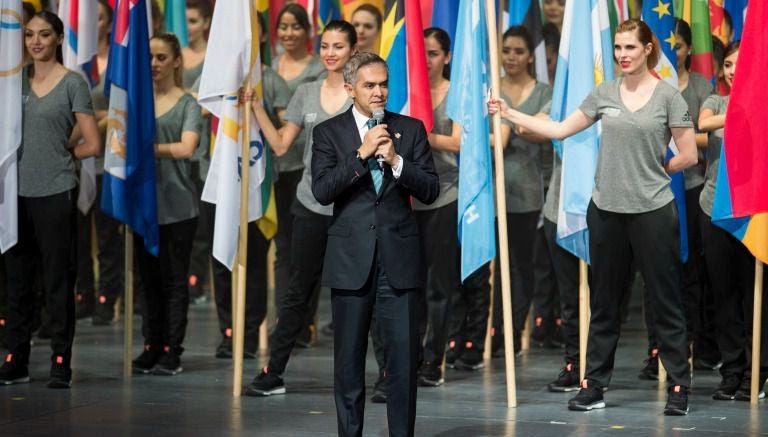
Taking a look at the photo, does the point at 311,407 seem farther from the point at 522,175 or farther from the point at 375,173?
the point at 522,175

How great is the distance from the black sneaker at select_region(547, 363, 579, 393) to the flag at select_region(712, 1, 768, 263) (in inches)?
45.8

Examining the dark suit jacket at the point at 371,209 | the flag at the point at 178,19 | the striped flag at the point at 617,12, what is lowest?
the dark suit jacket at the point at 371,209

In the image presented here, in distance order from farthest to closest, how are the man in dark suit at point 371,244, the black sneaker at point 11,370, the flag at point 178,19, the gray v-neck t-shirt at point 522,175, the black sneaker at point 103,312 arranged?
the black sneaker at point 103,312 → the flag at point 178,19 → the gray v-neck t-shirt at point 522,175 → the black sneaker at point 11,370 → the man in dark suit at point 371,244

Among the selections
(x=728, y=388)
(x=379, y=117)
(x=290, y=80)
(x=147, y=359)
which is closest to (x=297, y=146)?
(x=290, y=80)

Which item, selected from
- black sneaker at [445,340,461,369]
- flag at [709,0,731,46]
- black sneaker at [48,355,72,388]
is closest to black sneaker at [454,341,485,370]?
black sneaker at [445,340,461,369]

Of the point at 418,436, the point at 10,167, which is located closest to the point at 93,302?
the point at 10,167

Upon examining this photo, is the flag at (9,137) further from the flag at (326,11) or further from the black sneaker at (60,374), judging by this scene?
the flag at (326,11)

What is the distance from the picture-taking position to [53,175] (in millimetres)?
7918

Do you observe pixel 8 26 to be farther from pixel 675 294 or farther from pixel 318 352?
pixel 675 294

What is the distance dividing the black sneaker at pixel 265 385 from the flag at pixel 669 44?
2.38 metres

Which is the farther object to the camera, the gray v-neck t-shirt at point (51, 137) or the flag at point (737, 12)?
the flag at point (737, 12)

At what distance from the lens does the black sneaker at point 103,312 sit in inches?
424

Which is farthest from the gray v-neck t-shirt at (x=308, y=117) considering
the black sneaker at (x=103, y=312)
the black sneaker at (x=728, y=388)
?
the black sneaker at (x=103, y=312)

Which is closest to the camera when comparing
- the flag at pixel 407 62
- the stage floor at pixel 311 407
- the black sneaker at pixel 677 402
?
the stage floor at pixel 311 407
